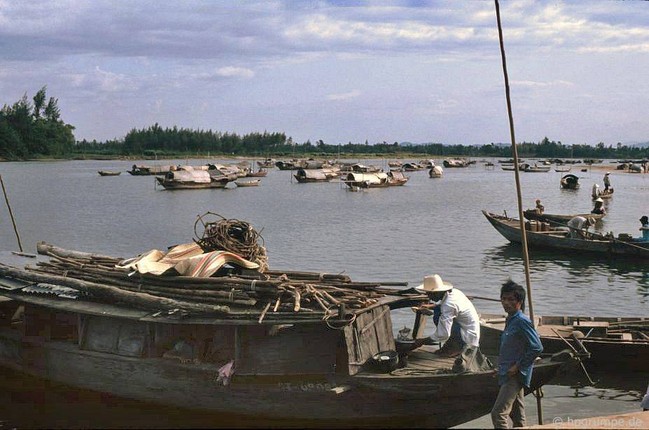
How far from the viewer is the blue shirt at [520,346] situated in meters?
7.66

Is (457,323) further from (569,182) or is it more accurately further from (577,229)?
(569,182)

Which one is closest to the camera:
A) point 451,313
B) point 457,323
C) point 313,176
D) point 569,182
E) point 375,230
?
point 451,313

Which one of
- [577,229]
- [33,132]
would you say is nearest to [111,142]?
[33,132]

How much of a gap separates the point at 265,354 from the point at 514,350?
3.60 metres

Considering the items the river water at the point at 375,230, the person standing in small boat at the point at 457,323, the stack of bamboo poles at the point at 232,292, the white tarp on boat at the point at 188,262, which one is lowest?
the river water at the point at 375,230

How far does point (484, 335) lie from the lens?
1291 centimetres

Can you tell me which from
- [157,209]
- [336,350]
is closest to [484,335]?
[336,350]

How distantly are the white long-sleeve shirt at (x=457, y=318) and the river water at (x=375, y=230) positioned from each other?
4149 millimetres

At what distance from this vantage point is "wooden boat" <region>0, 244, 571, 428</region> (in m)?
9.56

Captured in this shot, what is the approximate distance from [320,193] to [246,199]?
1090 centimetres

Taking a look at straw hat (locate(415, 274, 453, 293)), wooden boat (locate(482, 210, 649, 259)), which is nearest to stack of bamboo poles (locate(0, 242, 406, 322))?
straw hat (locate(415, 274, 453, 293))

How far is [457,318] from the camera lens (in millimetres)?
9805

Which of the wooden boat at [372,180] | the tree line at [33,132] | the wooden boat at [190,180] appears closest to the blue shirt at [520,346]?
the wooden boat at [190,180]

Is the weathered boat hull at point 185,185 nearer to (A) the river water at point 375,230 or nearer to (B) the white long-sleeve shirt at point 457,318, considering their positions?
(A) the river water at point 375,230
